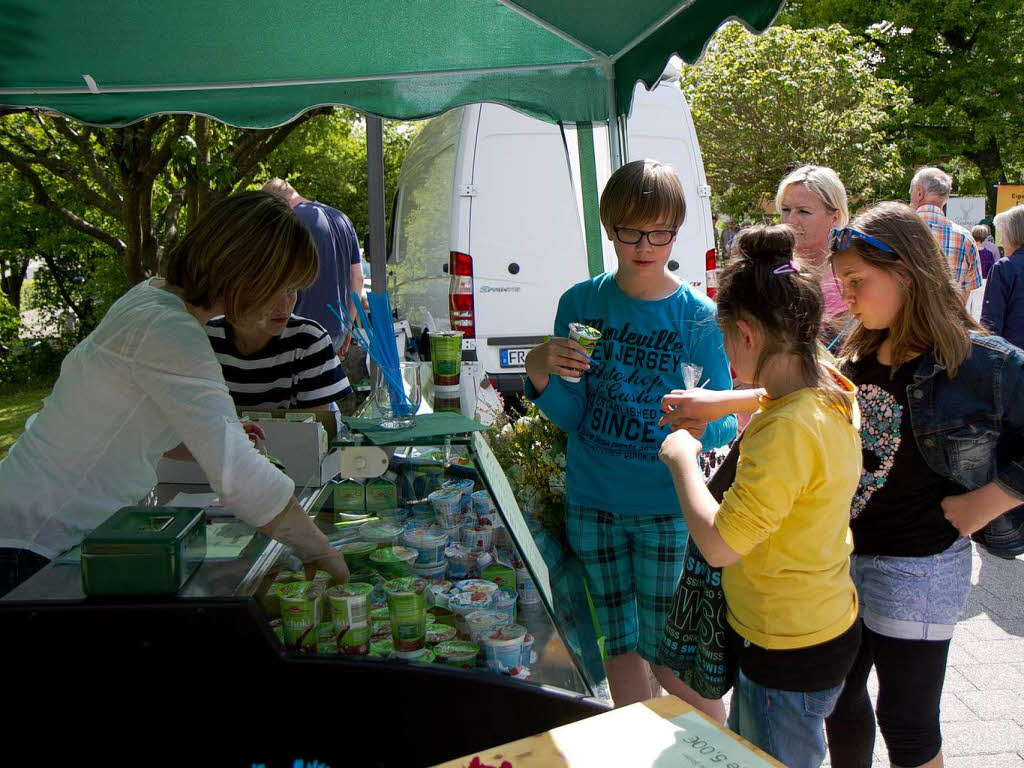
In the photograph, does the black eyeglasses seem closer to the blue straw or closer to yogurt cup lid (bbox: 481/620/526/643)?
the blue straw

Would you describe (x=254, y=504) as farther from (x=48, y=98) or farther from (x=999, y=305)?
(x=999, y=305)

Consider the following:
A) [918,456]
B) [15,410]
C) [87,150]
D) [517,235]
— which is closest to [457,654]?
[918,456]

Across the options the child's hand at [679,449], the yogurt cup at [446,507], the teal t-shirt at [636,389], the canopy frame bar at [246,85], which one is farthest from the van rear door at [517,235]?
the child's hand at [679,449]

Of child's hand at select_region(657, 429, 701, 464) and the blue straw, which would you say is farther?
the blue straw

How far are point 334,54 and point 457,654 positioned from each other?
9.22 feet

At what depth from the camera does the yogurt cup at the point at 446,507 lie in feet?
7.67

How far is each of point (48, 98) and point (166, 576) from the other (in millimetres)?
3132

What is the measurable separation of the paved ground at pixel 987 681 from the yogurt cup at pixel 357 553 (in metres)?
2.11

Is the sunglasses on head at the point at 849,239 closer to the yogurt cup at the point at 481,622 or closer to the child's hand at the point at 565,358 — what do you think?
the child's hand at the point at 565,358

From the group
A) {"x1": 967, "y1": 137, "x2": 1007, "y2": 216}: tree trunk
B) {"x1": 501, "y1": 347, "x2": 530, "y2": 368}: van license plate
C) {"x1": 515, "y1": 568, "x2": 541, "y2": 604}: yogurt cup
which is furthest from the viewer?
{"x1": 967, "y1": 137, "x2": 1007, "y2": 216}: tree trunk

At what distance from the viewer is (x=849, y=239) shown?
6.79ft

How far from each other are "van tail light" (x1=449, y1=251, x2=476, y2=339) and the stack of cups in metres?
2.93

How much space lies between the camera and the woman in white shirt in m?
1.78

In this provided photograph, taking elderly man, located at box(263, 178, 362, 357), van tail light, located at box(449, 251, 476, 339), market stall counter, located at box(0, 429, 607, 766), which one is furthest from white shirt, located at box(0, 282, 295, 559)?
van tail light, located at box(449, 251, 476, 339)
